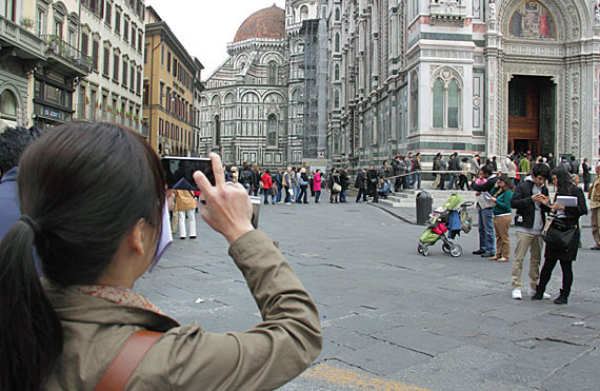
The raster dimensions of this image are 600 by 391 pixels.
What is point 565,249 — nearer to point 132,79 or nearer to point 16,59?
point 16,59

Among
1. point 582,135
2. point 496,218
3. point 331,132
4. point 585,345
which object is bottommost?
point 585,345

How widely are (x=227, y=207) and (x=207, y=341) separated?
0.33 meters

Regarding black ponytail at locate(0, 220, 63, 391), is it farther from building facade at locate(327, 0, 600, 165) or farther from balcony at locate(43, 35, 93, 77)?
balcony at locate(43, 35, 93, 77)

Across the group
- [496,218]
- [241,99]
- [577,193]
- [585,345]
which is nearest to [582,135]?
[496,218]

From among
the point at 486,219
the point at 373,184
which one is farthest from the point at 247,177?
the point at 486,219

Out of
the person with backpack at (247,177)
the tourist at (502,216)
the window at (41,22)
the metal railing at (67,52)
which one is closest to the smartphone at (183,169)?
the tourist at (502,216)

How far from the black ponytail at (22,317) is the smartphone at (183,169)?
38 cm

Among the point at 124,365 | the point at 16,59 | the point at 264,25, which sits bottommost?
the point at 124,365

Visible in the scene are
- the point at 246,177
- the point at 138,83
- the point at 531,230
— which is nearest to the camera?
the point at 531,230

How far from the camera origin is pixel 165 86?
145 feet

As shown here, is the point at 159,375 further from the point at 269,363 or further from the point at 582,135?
the point at 582,135

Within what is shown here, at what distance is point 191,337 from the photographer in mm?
1116

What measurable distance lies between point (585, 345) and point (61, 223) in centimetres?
461

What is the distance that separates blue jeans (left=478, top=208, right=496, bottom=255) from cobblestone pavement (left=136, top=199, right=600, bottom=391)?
15.8 inches
